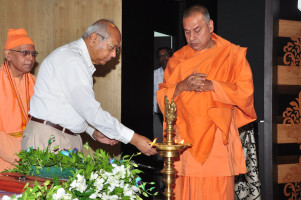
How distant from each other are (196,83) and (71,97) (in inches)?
27.9

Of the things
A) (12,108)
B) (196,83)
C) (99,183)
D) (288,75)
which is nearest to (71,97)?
(196,83)

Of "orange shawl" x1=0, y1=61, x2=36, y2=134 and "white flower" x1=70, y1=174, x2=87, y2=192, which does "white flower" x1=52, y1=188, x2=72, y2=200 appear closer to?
"white flower" x1=70, y1=174, x2=87, y2=192

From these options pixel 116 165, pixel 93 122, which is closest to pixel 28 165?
pixel 116 165

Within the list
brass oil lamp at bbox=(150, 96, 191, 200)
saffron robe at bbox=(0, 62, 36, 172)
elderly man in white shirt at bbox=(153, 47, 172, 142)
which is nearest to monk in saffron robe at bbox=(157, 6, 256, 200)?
brass oil lamp at bbox=(150, 96, 191, 200)

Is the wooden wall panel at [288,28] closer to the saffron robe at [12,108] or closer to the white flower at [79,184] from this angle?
the saffron robe at [12,108]

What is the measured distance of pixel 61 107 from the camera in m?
2.57

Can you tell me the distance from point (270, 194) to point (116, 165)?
2913mm

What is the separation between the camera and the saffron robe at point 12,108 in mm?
3154

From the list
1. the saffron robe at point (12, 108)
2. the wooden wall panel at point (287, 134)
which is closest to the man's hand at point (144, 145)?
the saffron robe at point (12, 108)

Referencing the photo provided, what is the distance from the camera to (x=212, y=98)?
8.67 ft

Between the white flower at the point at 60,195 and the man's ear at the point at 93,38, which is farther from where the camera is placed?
the man's ear at the point at 93,38

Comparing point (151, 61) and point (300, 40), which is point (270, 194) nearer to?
point (300, 40)

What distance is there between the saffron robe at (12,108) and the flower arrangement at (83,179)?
1478 millimetres

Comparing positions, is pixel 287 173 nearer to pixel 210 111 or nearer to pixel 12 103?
pixel 210 111
